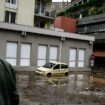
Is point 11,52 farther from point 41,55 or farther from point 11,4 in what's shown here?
point 11,4

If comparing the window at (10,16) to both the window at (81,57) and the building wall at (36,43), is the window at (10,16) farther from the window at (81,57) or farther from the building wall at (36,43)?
the window at (81,57)

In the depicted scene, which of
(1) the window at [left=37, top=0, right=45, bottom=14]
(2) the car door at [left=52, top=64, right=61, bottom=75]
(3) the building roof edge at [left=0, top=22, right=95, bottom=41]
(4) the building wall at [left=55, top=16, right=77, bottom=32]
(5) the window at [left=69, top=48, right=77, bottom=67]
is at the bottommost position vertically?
(2) the car door at [left=52, top=64, right=61, bottom=75]

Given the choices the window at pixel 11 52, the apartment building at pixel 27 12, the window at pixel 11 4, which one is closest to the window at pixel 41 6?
the apartment building at pixel 27 12

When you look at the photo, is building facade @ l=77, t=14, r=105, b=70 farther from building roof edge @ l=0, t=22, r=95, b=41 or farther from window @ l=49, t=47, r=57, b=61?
window @ l=49, t=47, r=57, b=61

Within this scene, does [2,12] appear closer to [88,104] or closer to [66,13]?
[88,104]

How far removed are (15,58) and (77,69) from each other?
30.3ft

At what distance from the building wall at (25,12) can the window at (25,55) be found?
6.51m

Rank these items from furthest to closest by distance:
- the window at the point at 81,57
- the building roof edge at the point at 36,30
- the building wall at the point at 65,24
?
1. the building wall at the point at 65,24
2. the window at the point at 81,57
3. the building roof edge at the point at 36,30

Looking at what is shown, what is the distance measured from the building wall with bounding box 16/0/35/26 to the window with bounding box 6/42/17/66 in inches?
291

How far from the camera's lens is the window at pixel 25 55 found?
103 ft

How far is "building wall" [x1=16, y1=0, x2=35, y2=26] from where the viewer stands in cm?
3747

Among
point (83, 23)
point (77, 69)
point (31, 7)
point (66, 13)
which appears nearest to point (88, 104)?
point (77, 69)

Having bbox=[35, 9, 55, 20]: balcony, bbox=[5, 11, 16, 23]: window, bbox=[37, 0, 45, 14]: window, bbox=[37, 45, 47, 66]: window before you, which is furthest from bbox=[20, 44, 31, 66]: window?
bbox=[37, 0, 45, 14]: window

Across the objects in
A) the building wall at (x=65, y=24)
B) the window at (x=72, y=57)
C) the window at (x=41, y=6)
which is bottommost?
the window at (x=72, y=57)
